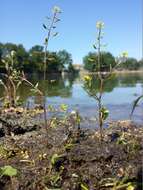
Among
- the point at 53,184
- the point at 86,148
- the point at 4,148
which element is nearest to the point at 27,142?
the point at 4,148

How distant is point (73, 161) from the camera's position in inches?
203

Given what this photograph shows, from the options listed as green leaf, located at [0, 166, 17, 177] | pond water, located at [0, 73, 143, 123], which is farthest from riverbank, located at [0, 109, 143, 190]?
pond water, located at [0, 73, 143, 123]

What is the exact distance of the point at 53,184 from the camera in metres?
4.77

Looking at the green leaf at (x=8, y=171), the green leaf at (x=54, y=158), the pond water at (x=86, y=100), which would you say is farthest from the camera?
the pond water at (x=86, y=100)

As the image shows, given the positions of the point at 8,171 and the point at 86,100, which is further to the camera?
the point at 86,100

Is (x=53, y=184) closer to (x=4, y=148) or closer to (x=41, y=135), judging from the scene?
(x=4, y=148)

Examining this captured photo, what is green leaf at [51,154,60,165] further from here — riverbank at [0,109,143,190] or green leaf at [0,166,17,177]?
green leaf at [0,166,17,177]

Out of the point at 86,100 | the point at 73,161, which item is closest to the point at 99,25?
the point at 73,161

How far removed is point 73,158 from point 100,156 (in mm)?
315

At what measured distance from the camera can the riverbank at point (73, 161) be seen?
4.80 meters

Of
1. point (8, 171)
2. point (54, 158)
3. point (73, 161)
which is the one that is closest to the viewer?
point (8, 171)

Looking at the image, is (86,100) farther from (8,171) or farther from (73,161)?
(8,171)

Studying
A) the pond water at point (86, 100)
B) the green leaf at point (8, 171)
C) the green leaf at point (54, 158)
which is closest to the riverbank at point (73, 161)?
the green leaf at point (54, 158)

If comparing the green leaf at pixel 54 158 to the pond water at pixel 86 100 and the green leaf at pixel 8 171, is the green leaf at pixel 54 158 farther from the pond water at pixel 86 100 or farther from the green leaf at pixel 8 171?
the pond water at pixel 86 100
